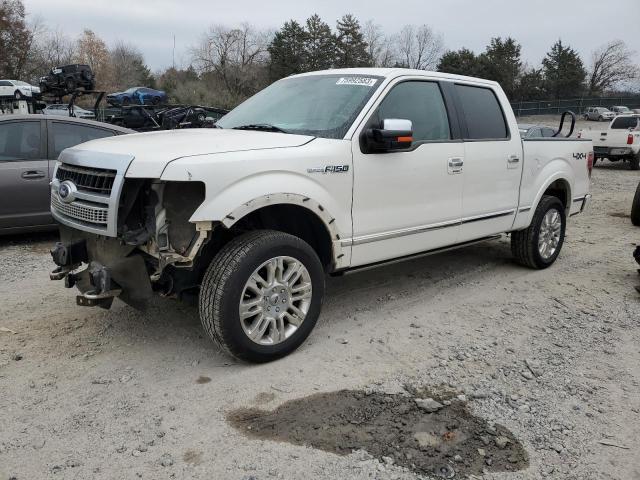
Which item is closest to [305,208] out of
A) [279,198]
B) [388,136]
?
[279,198]

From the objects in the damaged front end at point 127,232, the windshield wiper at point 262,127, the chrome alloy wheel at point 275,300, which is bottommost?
the chrome alloy wheel at point 275,300

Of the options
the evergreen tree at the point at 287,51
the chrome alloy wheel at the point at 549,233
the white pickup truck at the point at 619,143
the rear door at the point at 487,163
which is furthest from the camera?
the evergreen tree at the point at 287,51

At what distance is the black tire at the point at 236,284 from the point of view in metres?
3.25

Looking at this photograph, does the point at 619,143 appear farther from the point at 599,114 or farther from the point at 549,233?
the point at 599,114

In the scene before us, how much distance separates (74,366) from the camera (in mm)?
3535

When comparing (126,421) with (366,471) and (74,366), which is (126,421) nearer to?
(74,366)

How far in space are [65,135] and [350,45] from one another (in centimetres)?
5900

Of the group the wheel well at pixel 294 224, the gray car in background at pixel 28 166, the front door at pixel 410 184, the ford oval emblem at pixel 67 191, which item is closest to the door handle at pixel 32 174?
the gray car in background at pixel 28 166

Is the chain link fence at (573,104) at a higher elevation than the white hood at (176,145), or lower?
higher

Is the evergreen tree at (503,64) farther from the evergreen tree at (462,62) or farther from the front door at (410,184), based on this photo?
the front door at (410,184)

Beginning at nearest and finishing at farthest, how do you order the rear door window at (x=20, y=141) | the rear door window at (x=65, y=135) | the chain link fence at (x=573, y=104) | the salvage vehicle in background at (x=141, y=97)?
the rear door window at (x=20, y=141)
the rear door window at (x=65, y=135)
the salvage vehicle in background at (x=141, y=97)
the chain link fence at (x=573, y=104)

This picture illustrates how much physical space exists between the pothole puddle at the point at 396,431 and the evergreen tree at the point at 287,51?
5679cm

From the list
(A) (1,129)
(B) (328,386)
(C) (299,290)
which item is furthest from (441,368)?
(A) (1,129)

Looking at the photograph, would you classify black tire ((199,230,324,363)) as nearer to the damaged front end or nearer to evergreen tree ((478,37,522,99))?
→ the damaged front end
